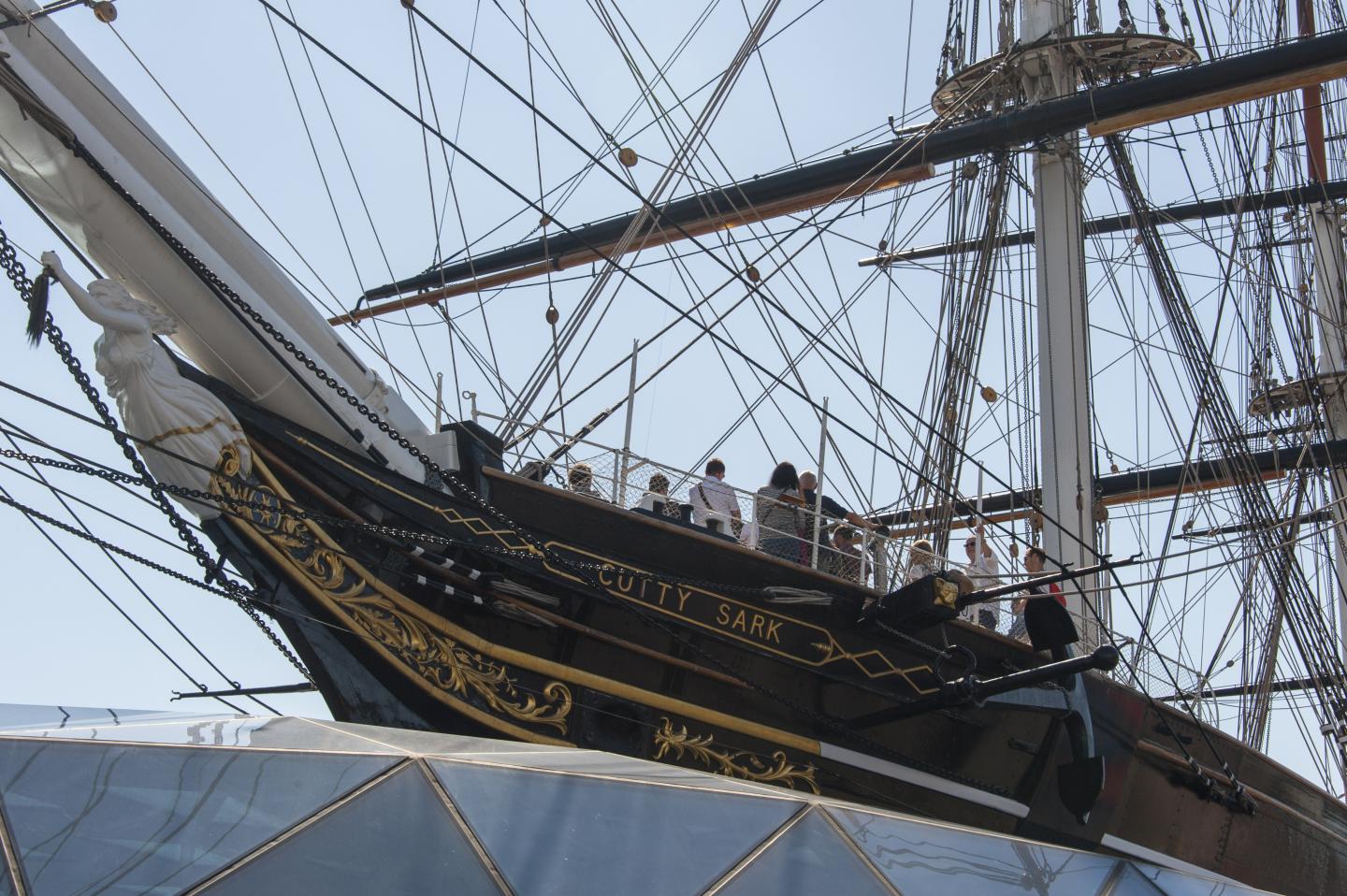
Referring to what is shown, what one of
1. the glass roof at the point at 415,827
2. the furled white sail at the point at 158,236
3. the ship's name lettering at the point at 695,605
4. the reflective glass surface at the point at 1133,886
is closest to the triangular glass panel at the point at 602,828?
the glass roof at the point at 415,827

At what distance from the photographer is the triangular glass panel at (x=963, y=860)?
14.5ft

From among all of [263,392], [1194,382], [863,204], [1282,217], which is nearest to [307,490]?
[263,392]

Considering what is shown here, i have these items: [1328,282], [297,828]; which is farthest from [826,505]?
[1328,282]

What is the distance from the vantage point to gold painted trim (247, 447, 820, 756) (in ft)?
25.2

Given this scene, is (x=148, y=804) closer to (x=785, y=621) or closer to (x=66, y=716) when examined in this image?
(x=66, y=716)

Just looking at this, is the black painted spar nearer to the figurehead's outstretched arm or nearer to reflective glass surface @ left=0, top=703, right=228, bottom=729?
the figurehead's outstretched arm

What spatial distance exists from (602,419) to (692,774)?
5432mm

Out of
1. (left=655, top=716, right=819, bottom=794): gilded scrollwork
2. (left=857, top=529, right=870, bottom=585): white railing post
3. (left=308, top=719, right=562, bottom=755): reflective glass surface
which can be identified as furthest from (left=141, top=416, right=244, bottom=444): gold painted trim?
(left=857, top=529, right=870, bottom=585): white railing post

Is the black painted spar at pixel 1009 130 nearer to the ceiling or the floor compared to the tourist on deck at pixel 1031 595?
nearer to the ceiling

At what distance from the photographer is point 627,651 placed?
8414 mm

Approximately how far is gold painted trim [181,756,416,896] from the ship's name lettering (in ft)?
13.2

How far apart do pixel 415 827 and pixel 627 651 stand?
4.45 m

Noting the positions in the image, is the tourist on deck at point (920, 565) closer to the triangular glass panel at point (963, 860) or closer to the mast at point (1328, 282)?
the triangular glass panel at point (963, 860)

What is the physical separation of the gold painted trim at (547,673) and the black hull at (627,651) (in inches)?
0.4
